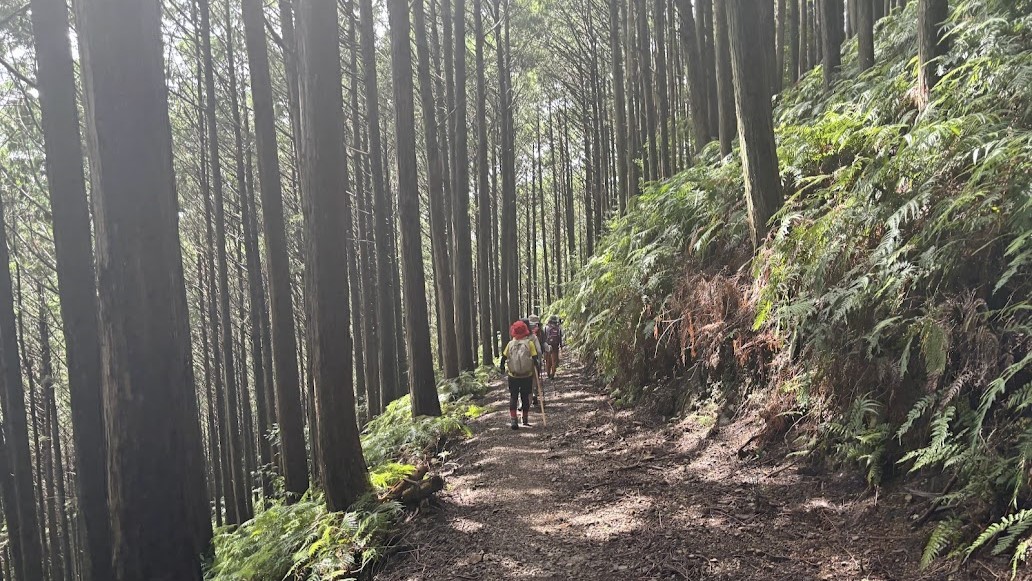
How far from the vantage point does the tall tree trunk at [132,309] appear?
3125 mm

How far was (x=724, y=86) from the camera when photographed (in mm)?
9828

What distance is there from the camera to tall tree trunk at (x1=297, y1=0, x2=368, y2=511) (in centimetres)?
614

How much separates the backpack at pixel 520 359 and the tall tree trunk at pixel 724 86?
4.52 m

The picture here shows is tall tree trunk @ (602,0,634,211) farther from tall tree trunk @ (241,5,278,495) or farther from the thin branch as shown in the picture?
the thin branch

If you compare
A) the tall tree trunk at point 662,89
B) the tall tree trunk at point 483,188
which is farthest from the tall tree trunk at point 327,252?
the tall tree trunk at point 662,89

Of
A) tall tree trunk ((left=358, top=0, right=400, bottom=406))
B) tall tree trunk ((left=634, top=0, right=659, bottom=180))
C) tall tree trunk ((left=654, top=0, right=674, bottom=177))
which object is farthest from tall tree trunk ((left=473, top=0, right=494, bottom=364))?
tall tree trunk ((left=654, top=0, right=674, bottom=177))

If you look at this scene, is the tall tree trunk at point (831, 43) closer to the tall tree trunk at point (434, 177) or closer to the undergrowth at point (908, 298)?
the undergrowth at point (908, 298)

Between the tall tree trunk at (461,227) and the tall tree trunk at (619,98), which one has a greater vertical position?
the tall tree trunk at (619,98)

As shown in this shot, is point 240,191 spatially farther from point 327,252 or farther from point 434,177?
point 327,252

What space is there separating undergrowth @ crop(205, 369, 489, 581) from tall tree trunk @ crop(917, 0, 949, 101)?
6565 mm

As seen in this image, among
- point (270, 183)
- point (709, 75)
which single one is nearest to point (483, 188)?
point (709, 75)

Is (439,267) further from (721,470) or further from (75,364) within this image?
(721,470)

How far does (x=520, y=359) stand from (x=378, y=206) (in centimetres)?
577

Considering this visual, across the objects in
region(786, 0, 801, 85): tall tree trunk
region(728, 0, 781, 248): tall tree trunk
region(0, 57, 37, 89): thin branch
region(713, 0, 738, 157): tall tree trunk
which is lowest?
region(728, 0, 781, 248): tall tree trunk
